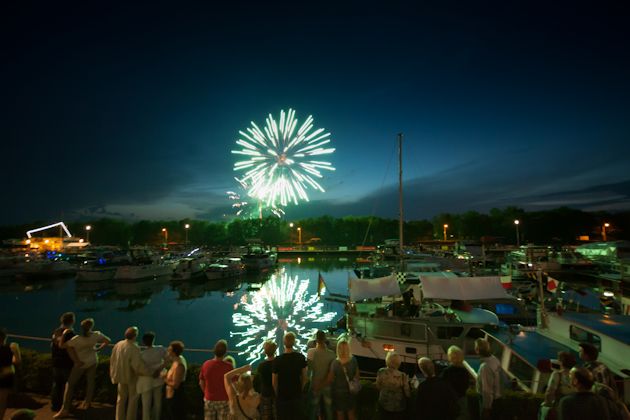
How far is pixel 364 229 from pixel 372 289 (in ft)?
398

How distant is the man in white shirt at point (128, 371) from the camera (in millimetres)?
6230

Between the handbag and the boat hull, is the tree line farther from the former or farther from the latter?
the handbag

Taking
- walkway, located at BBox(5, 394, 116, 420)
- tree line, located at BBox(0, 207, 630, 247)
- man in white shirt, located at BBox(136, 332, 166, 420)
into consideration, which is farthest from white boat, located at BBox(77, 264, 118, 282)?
tree line, located at BBox(0, 207, 630, 247)

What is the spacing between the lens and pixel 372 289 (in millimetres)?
15492

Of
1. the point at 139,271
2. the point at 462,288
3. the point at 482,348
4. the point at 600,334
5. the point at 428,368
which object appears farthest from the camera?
the point at 139,271

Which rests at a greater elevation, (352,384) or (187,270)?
(352,384)

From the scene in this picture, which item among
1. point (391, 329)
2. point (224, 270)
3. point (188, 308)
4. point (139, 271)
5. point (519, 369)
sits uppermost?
point (519, 369)

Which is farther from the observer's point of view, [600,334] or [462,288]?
[462,288]

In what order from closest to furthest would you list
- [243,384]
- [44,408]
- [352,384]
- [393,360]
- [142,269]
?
[243,384] → [393,360] → [352,384] → [44,408] → [142,269]

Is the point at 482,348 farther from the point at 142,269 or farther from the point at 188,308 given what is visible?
the point at 142,269

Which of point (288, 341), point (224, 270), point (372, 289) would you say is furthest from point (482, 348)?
point (224, 270)

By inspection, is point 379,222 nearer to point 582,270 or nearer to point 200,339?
point 582,270

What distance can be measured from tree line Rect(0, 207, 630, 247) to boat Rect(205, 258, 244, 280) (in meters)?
63.1

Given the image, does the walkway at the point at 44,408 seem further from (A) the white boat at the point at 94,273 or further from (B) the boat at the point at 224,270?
(A) the white boat at the point at 94,273
